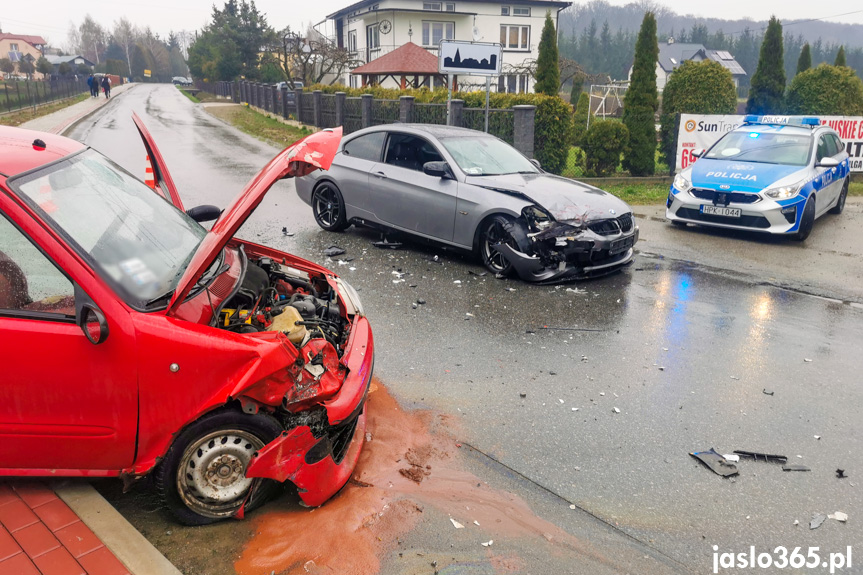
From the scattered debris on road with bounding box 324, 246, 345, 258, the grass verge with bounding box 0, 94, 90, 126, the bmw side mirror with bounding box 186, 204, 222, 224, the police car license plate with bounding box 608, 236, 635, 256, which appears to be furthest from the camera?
the grass verge with bounding box 0, 94, 90, 126

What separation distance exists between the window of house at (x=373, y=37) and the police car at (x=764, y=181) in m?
45.4

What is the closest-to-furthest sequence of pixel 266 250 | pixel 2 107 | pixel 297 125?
pixel 266 250 < pixel 297 125 < pixel 2 107

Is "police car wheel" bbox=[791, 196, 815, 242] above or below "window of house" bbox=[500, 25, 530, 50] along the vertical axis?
below

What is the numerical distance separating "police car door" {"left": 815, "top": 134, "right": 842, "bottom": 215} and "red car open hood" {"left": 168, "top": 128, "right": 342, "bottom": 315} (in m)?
10.1

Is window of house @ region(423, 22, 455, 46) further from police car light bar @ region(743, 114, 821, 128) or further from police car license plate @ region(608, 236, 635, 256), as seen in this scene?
police car license plate @ region(608, 236, 635, 256)

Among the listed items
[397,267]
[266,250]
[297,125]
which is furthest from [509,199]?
[297,125]

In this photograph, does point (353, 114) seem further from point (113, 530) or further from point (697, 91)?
point (113, 530)

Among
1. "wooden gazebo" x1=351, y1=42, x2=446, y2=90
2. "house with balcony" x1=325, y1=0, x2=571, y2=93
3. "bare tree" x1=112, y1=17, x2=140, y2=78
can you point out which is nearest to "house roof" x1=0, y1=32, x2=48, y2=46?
"bare tree" x1=112, y1=17, x2=140, y2=78

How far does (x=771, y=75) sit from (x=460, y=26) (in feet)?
116

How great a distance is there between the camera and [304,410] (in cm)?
344

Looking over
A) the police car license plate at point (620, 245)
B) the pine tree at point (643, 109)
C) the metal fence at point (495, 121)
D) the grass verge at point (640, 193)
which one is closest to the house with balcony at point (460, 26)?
the pine tree at point (643, 109)

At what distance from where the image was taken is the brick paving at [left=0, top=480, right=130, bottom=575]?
2.92 m

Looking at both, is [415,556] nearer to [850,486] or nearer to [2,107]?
[850,486]

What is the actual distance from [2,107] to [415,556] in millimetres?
39715
